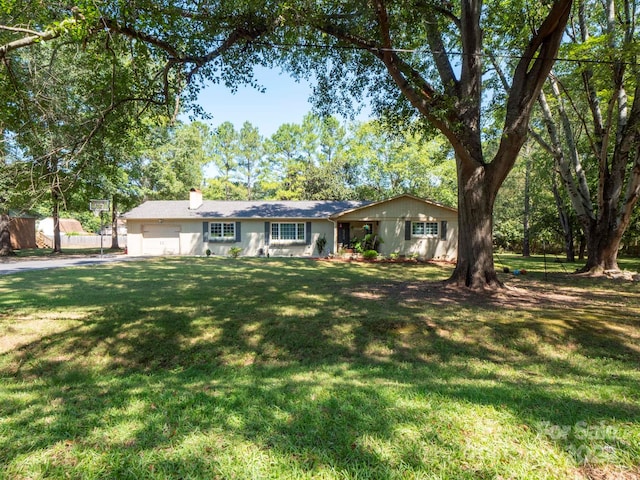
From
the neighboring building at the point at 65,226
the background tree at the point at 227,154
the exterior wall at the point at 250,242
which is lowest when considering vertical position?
the exterior wall at the point at 250,242

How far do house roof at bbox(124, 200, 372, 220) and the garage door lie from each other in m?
0.86

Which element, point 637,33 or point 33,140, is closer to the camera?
point 33,140

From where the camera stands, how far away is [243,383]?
3732 millimetres

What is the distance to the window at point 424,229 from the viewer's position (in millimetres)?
18703

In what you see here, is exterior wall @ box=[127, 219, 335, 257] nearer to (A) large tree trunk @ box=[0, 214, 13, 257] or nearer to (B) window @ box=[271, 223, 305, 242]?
(B) window @ box=[271, 223, 305, 242]

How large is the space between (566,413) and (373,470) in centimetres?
177

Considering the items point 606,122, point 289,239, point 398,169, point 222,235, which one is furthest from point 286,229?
point 398,169

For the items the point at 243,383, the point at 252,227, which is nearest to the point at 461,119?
the point at 243,383

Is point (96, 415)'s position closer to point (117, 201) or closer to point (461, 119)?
point (461, 119)

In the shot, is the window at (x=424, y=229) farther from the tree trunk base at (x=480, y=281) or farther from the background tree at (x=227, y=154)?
the background tree at (x=227, y=154)

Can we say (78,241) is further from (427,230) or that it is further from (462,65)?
(462,65)

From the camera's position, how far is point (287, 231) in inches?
794

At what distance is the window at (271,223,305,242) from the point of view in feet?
66.1

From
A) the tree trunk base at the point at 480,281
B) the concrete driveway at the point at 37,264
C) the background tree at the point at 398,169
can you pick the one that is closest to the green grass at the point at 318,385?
the tree trunk base at the point at 480,281
